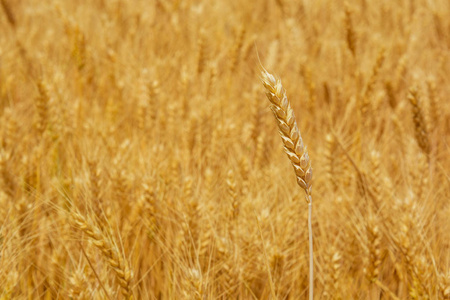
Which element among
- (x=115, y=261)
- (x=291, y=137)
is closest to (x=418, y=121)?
(x=291, y=137)

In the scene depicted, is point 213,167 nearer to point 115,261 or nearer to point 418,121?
point 418,121

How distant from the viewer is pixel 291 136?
79 cm

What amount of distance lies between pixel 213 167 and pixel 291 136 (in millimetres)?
986

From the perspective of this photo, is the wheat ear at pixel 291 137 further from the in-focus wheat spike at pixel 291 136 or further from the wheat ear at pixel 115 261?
the wheat ear at pixel 115 261

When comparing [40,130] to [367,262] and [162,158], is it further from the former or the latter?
[367,262]

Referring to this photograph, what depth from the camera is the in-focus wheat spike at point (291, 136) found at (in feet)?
2.59

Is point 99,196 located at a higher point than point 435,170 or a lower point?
higher

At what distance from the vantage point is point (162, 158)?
1.63 meters

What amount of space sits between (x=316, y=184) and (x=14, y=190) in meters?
1.11

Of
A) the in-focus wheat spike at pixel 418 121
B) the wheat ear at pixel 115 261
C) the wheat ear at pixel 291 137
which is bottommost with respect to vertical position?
the in-focus wheat spike at pixel 418 121

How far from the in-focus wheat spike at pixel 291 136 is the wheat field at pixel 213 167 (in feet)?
0.22

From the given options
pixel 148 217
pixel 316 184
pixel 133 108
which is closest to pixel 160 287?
pixel 148 217

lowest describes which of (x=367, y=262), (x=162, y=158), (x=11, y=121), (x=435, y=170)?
(x=435, y=170)

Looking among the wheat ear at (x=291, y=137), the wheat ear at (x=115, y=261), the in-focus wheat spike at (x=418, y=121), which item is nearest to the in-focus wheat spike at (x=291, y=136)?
the wheat ear at (x=291, y=137)
